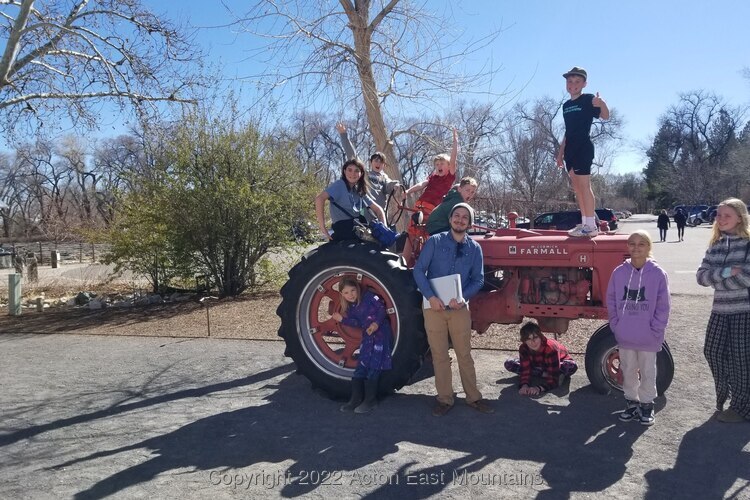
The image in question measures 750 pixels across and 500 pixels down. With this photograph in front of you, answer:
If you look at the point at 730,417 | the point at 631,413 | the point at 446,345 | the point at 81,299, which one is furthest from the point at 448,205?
the point at 81,299

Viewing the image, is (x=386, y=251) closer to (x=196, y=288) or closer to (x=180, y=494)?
(x=180, y=494)

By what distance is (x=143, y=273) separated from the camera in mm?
11281

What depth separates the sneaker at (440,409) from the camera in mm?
4325

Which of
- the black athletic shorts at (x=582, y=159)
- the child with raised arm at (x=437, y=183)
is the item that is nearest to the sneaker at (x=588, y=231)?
the black athletic shorts at (x=582, y=159)

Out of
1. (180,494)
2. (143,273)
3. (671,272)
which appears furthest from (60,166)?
(180,494)

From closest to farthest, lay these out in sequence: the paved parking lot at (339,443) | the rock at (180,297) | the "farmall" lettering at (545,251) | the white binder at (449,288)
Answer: the paved parking lot at (339,443) → the white binder at (449,288) → the "farmall" lettering at (545,251) → the rock at (180,297)

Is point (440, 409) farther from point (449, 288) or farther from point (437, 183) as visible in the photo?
point (437, 183)

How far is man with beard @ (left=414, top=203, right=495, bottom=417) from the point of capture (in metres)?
4.37

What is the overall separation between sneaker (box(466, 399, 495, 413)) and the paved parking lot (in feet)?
0.24

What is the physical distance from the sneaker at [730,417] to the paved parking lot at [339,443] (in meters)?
0.08

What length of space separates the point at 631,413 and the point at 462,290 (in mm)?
1461

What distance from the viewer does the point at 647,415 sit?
4047mm

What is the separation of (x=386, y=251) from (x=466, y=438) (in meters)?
1.62

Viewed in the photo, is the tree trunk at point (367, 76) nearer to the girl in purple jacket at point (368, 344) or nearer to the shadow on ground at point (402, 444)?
the girl in purple jacket at point (368, 344)
